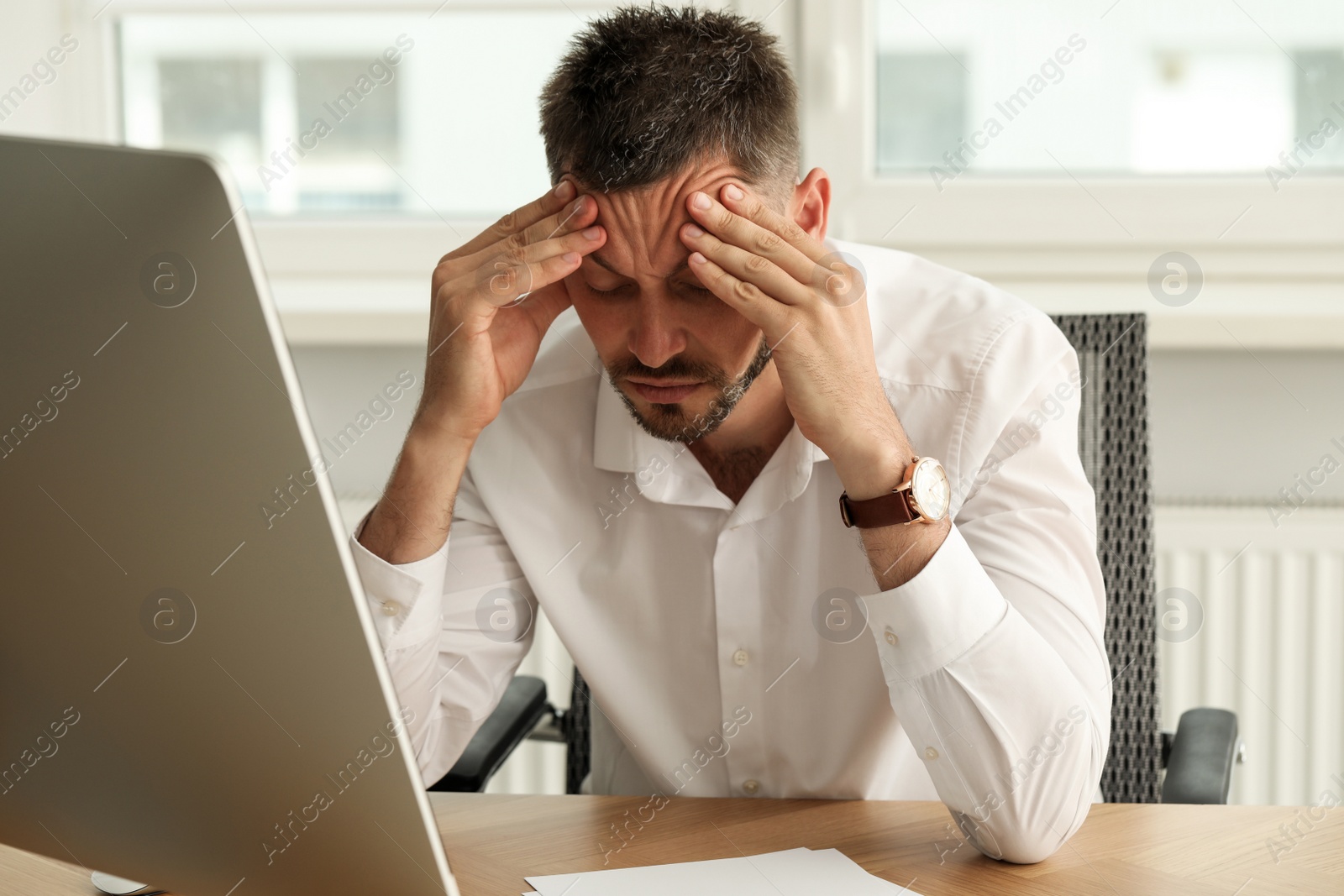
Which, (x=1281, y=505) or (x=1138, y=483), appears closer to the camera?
(x=1138, y=483)

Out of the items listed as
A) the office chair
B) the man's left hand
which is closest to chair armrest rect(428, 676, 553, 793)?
the office chair

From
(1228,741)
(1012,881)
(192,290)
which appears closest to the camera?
(192,290)

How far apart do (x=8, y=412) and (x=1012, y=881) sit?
692 mm

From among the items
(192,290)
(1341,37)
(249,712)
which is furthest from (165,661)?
(1341,37)

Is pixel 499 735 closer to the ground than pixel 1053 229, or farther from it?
closer to the ground

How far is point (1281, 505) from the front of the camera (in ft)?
Answer: 6.34

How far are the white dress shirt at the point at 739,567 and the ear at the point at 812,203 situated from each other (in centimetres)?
8

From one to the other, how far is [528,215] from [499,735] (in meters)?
0.54

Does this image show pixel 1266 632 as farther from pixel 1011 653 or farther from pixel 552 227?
pixel 552 227

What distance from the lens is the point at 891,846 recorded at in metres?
0.85

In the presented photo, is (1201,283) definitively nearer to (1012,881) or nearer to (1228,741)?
(1228,741)

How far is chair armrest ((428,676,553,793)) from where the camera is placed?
1188 mm

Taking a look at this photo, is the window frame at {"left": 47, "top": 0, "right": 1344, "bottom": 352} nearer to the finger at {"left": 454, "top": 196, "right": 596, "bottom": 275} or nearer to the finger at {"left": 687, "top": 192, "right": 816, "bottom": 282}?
the finger at {"left": 454, "top": 196, "right": 596, "bottom": 275}

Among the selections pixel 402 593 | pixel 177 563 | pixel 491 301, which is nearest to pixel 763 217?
pixel 491 301
